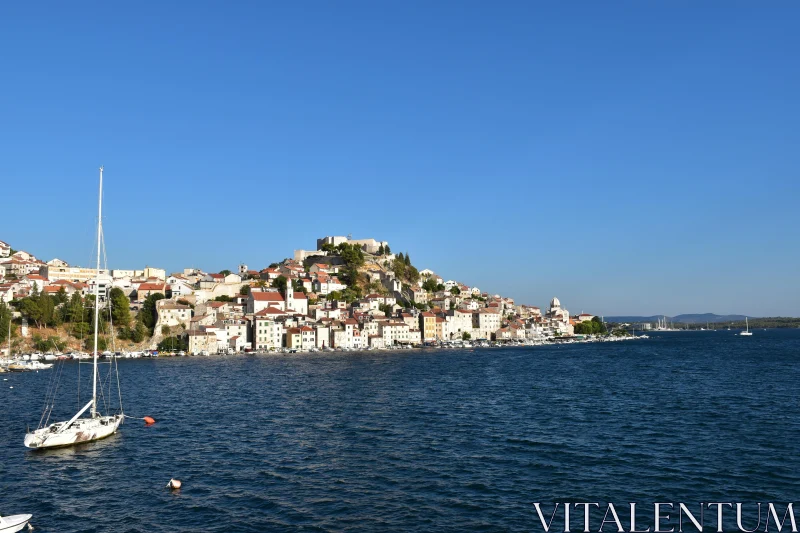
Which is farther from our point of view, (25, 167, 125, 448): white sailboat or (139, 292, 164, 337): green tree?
(139, 292, 164, 337): green tree

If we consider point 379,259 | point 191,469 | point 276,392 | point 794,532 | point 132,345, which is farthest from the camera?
point 379,259

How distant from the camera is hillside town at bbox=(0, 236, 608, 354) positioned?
294 ft

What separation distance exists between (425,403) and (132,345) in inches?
2562

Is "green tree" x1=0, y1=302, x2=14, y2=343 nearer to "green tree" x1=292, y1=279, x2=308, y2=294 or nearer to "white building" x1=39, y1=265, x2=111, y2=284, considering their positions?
"white building" x1=39, y1=265, x2=111, y2=284

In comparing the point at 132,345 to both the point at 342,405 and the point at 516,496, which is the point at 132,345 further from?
the point at 516,496

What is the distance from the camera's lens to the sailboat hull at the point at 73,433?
923 inches

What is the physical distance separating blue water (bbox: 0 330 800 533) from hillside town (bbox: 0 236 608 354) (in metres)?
46.8

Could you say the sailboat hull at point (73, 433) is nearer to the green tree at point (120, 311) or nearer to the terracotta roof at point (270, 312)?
the green tree at point (120, 311)

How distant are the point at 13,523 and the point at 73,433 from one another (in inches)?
437

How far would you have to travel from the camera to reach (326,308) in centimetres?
11300

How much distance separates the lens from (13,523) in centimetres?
1440

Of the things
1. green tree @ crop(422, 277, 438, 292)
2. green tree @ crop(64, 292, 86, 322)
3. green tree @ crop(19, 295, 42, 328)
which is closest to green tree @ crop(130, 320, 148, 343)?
green tree @ crop(64, 292, 86, 322)

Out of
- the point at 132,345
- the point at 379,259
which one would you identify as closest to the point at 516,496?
the point at 132,345

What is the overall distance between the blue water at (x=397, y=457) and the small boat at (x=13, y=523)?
0.90m
